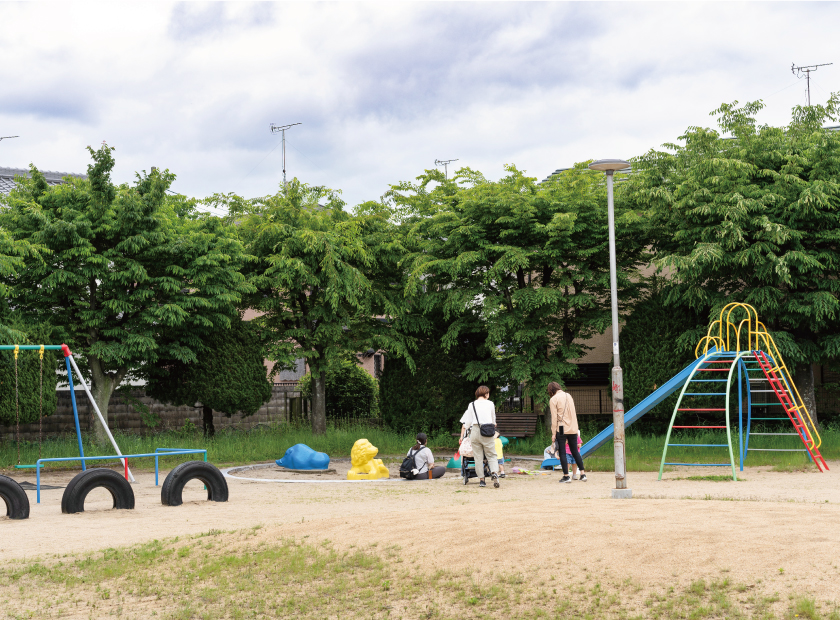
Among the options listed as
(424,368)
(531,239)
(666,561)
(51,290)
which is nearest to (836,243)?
(531,239)

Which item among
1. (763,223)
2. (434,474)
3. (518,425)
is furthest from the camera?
(518,425)

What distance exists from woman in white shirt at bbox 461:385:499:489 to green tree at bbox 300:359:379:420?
13230 mm

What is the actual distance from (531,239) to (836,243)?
663 cm

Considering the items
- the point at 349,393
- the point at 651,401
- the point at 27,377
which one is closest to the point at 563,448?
the point at 651,401

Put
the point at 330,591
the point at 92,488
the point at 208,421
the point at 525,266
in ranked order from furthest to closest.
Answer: the point at 208,421
the point at 525,266
the point at 92,488
the point at 330,591

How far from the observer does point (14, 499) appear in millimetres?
10930

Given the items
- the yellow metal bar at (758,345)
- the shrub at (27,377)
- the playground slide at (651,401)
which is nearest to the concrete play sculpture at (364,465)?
the playground slide at (651,401)

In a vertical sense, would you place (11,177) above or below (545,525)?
above

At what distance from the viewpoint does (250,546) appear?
8258 mm

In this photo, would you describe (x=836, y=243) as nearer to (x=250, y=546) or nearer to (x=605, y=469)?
(x=605, y=469)

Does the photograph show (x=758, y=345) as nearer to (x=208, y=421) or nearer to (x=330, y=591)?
(x=330, y=591)

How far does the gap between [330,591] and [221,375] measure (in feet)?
49.7

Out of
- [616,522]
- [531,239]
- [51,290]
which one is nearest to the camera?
[616,522]

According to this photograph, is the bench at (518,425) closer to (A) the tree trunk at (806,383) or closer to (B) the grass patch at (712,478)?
(A) the tree trunk at (806,383)
